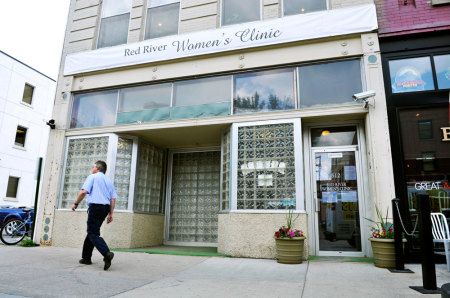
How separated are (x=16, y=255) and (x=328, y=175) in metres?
6.57

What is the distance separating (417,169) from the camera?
19.7 feet

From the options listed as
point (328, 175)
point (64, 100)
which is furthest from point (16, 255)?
point (328, 175)

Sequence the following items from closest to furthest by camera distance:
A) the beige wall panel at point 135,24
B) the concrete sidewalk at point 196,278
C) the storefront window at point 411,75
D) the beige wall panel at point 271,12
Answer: the concrete sidewalk at point 196,278 → the storefront window at point 411,75 → the beige wall panel at point 271,12 → the beige wall panel at point 135,24

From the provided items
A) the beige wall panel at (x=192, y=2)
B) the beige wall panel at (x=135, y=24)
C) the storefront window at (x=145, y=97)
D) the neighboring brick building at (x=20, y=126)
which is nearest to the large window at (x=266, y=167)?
the storefront window at (x=145, y=97)

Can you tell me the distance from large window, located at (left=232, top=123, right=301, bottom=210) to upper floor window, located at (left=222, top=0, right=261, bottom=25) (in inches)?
114

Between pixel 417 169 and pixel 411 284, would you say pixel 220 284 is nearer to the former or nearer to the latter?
pixel 411 284

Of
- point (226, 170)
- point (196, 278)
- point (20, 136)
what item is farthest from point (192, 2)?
point (20, 136)

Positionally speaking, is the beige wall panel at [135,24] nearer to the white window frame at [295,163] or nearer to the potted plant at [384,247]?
the white window frame at [295,163]

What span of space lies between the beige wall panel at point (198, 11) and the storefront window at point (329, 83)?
294cm

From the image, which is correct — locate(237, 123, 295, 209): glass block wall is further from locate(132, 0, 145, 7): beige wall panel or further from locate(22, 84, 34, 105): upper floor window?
locate(22, 84, 34, 105): upper floor window

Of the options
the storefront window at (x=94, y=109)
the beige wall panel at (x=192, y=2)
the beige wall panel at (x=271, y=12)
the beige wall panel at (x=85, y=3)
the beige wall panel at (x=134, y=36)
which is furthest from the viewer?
the beige wall panel at (x=85, y=3)

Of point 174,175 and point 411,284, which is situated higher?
point 174,175

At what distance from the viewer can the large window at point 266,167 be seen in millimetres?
6477

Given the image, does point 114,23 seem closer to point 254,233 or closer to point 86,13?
point 86,13
